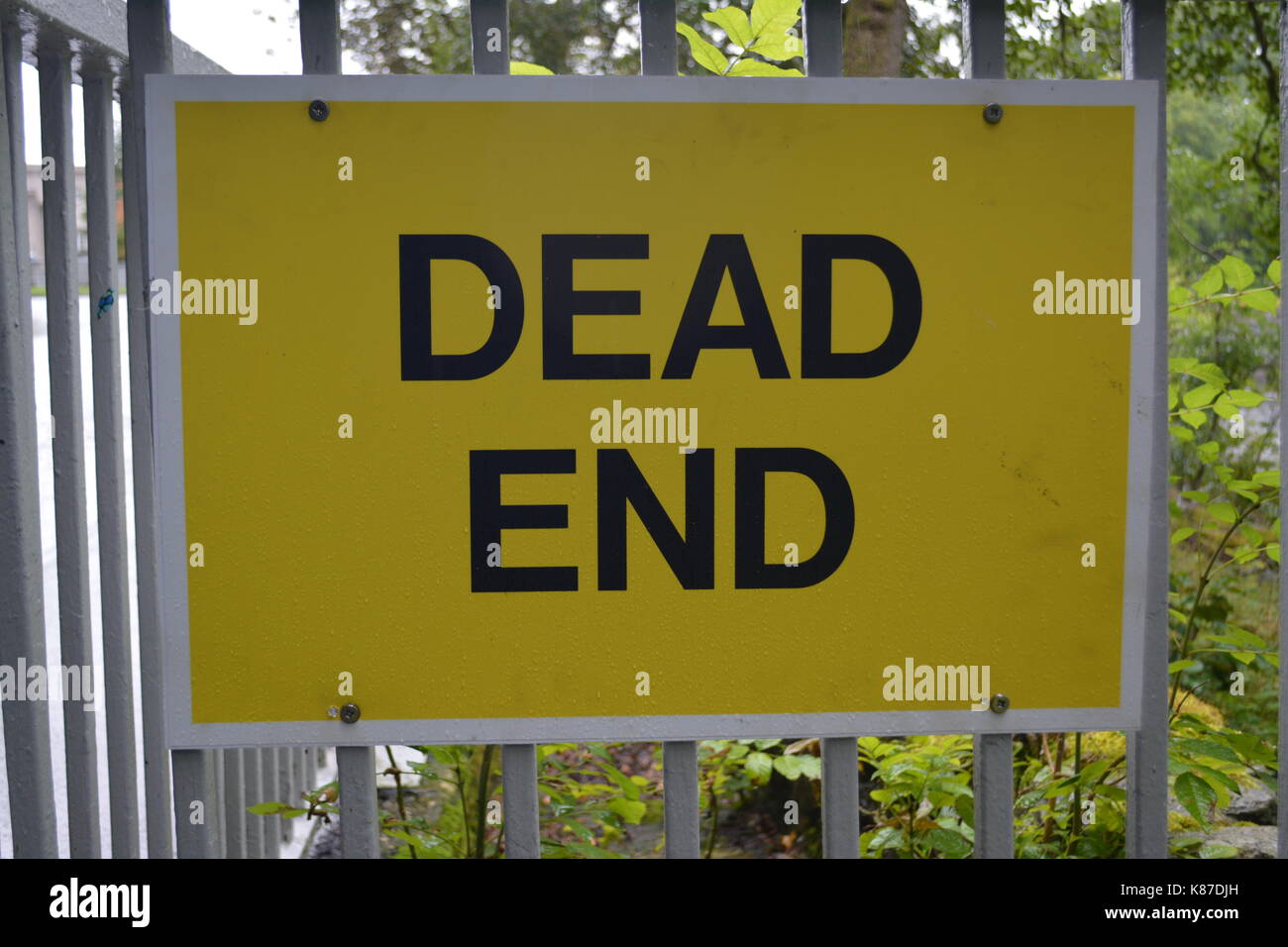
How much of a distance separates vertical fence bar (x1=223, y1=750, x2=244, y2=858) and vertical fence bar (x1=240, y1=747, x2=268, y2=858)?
14 cm

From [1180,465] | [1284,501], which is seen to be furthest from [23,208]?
[1180,465]

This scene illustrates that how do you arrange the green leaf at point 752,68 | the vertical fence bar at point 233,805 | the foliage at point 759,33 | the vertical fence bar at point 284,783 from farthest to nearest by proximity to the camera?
the vertical fence bar at point 284,783, the vertical fence bar at point 233,805, the green leaf at point 752,68, the foliage at point 759,33

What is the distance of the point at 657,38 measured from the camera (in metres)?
1.56

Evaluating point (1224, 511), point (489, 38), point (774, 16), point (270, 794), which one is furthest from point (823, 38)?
point (270, 794)

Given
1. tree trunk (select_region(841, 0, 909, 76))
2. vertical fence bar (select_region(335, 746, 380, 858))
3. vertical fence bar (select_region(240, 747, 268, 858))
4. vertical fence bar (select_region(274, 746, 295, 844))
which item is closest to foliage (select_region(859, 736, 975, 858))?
vertical fence bar (select_region(335, 746, 380, 858))

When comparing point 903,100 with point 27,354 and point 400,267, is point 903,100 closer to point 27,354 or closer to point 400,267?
point 400,267

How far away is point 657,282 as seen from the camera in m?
1.59

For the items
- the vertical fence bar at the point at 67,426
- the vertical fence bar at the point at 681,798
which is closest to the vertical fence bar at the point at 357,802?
the vertical fence bar at the point at 681,798

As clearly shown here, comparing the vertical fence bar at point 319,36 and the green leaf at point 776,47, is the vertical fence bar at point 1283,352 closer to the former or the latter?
the green leaf at point 776,47

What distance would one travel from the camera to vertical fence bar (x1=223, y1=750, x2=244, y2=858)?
2588 mm

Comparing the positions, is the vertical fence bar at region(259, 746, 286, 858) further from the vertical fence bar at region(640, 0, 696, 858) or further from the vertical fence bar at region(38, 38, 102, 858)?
the vertical fence bar at region(640, 0, 696, 858)

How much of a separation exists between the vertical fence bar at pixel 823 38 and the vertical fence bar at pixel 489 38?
0.50 m

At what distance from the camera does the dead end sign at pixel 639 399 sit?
1562 millimetres

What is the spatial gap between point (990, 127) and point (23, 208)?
1746mm
